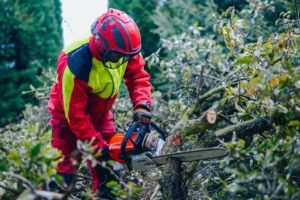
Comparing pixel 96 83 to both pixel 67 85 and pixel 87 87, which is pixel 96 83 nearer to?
pixel 87 87

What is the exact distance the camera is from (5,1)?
12898mm

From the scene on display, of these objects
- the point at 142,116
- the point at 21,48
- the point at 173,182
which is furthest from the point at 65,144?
the point at 21,48

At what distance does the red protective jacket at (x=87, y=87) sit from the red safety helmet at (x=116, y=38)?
101mm

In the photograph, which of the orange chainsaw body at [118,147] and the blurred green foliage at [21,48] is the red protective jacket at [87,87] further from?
the blurred green foliage at [21,48]

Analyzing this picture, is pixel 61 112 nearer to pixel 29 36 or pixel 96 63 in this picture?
pixel 96 63

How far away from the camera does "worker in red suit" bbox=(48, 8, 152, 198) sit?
11.8ft

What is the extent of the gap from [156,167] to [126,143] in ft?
1.14

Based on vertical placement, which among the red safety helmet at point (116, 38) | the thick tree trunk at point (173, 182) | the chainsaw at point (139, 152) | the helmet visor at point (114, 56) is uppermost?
the red safety helmet at point (116, 38)

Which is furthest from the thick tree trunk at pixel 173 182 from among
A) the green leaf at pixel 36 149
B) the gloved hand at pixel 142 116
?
the green leaf at pixel 36 149

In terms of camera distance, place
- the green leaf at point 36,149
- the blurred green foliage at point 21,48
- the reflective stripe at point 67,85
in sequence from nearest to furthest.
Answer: the green leaf at point 36,149 → the reflective stripe at point 67,85 → the blurred green foliage at point 21,48

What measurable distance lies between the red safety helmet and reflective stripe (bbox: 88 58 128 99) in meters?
0.13

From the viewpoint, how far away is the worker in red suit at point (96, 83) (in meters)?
3.59

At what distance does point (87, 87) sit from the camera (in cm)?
375

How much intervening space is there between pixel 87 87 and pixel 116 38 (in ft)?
1.47
